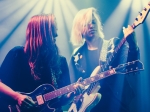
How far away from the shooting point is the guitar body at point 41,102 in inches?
76.8

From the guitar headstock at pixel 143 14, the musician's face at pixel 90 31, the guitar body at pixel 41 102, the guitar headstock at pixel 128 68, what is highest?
the guitar headstock at pixel 143 14

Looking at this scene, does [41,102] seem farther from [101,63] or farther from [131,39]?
[131,39]

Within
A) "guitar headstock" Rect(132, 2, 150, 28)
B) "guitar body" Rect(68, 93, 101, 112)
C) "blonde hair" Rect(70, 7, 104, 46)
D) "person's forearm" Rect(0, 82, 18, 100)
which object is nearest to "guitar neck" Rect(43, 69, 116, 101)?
"guitar body" Rect(68, 93, 101, 112)

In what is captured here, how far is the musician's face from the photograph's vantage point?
227cm

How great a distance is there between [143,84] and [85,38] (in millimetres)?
731

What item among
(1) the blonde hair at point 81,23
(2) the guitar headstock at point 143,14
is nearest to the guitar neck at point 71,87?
(1) the blonde hair at point 81,23

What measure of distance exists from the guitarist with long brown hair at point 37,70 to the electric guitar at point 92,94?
0.08m

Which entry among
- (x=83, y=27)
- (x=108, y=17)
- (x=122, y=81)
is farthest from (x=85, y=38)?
(x=122, y=81)

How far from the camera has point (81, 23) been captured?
2305mm

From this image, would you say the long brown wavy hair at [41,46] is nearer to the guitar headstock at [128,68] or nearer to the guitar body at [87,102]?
the guitar body at [87,102]

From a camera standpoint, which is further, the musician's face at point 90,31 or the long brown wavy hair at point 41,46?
the musician's face at point 90,31

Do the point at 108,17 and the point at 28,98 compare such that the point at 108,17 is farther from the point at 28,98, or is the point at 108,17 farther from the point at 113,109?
the point at 28,98

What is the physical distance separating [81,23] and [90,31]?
0.13 meters

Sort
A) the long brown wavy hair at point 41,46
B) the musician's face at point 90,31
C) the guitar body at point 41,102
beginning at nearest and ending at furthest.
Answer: the guitar body at point 41,102 < the long brown wavy hair at point 41,46 < the musician's face at point 90,31
